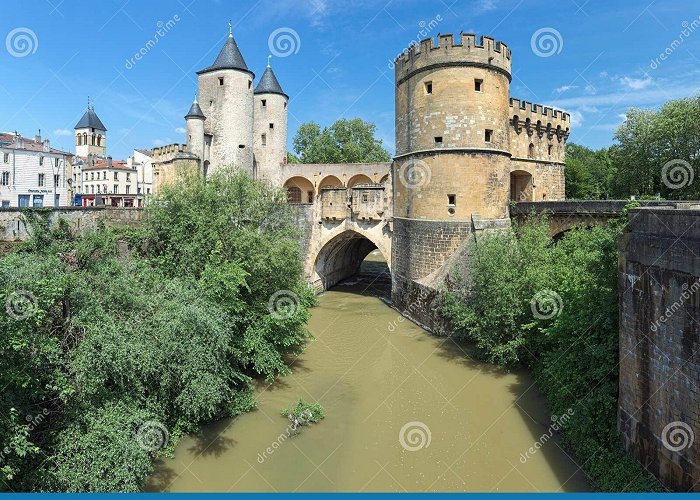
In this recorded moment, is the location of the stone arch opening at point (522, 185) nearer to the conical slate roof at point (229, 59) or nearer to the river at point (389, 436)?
the river at point (389, 436)

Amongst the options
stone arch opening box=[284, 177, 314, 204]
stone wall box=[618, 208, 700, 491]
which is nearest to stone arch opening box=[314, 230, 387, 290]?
stone arch opening box=[284, 177, 314, 204]

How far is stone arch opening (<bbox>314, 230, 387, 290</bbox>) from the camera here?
28.2 m

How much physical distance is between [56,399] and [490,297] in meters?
12.9

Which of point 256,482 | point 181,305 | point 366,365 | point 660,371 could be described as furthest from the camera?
point 366,365

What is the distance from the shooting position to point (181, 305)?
12.2 metres

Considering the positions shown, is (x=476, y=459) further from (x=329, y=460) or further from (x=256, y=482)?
(x=256, y=482)

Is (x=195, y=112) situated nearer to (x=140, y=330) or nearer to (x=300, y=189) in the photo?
(x=300, y=189)

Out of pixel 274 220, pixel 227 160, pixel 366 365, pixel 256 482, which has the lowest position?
pixel 256 482

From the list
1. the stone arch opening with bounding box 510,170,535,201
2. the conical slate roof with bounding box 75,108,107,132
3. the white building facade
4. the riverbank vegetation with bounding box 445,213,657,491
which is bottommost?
the riverbank vegetation with bounding box 445,213,657,491

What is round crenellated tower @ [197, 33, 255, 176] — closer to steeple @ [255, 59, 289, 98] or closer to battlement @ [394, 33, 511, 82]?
steeple @ [255, 59, 289, 98]

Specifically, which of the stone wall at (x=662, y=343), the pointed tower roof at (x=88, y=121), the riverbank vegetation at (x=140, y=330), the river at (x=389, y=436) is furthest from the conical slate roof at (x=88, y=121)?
the stone wall at (x=662, y=343)

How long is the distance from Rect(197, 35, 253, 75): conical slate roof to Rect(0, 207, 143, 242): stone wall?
1602cm

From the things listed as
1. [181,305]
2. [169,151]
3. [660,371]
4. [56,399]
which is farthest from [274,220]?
[169,151]

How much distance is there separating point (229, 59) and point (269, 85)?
5.18 m
